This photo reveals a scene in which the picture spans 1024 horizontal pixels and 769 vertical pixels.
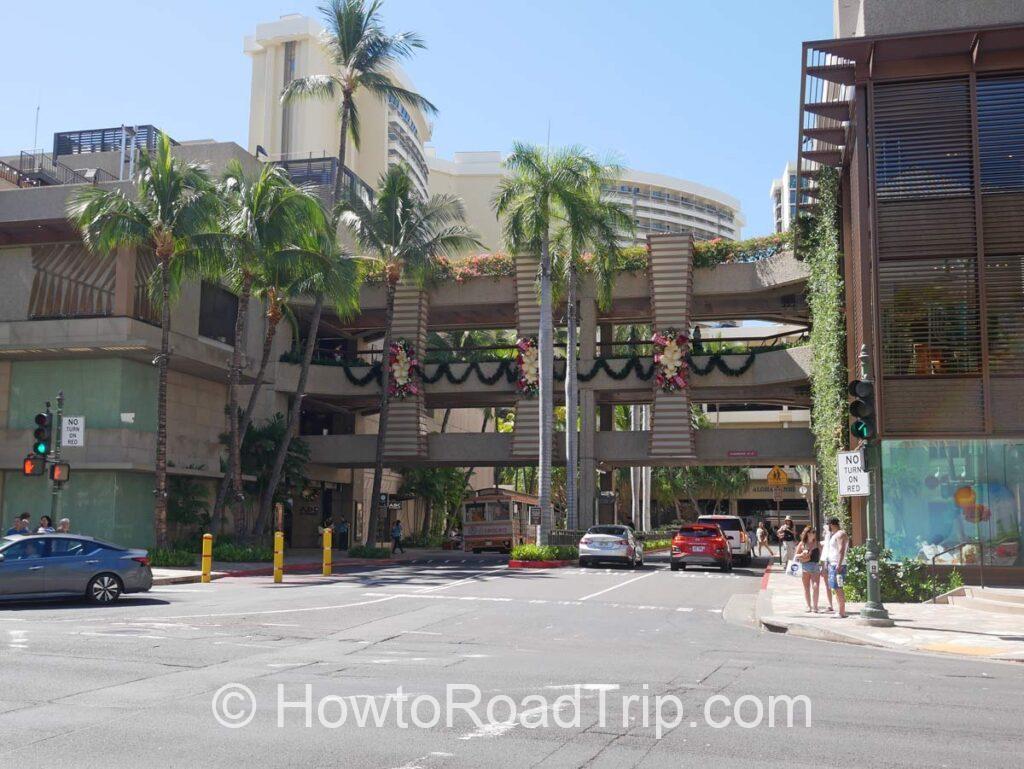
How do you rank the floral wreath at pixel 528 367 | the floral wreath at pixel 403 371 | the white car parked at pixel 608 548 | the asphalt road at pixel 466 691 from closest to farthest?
the asphalt road at pixel 466 691
the white car parked at pixel 608 548
the floral wreath at pixel 528 367
the floral wreath at pixel 403 371

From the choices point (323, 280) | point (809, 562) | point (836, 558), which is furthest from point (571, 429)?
point (836, 558)

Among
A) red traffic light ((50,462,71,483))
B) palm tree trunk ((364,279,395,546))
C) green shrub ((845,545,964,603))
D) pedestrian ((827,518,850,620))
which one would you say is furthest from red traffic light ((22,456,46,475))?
green shrub ((845,545,964,603))

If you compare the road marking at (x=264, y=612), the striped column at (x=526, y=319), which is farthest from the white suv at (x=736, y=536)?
the road marking at (x=264, y=612)

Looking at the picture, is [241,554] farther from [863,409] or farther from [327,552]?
[863,409]

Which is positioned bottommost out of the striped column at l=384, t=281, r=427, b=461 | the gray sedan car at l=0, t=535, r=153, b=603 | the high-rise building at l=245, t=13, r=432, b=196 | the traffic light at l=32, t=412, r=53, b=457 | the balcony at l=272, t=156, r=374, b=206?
the gray sedan car at l=0, t=535, r=153, b=603

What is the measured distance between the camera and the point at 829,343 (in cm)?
2995

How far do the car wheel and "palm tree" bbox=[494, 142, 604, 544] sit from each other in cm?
1962

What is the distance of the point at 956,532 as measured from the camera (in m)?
23.5

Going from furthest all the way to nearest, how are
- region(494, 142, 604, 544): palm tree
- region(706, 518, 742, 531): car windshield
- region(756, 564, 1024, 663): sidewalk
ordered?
region(706, 518, 742, 531): car windshield < region(494, 142, 604, 544): palm tree < region(756, 564, 1024, 663): sidewalk

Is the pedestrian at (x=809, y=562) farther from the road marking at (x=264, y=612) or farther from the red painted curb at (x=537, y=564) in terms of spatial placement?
the red painted curb at (x=537, y=564)

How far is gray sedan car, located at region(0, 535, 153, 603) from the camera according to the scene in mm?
17922

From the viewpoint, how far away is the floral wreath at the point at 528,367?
4300 centimetres

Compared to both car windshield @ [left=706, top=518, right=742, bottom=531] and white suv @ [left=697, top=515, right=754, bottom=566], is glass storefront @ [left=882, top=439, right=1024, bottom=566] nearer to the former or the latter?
white suv @ [left=697, top=515, right=754, bottom=566]

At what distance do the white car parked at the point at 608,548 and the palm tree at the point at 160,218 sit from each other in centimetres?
1381
